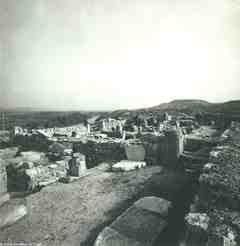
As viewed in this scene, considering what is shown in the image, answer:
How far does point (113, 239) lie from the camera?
3.67 m

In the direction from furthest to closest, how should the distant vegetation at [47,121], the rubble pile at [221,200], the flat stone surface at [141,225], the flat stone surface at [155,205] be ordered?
the distant vegetation at [47,121] → the flat stone surface at [155,205] → the flat stone surface at [141,225] → the rubble pile at [221,200]

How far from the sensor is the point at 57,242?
3.87 m

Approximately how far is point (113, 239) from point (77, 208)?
1.70m

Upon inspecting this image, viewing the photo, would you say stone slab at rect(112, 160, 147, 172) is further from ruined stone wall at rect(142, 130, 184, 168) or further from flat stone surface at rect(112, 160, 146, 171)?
ruined stone wall at rect(142, 130, 184, 168)

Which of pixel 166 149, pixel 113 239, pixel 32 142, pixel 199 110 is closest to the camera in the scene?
pixel 113 239

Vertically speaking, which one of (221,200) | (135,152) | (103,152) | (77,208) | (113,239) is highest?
(221,200)

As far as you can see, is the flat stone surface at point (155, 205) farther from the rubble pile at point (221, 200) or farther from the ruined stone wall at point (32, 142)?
the ruined stone wall at point (32, 142)

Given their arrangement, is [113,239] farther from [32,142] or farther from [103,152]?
[32,142]

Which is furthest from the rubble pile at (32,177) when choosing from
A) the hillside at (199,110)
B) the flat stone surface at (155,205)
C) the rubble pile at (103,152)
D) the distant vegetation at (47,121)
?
the hillside at (199,110)

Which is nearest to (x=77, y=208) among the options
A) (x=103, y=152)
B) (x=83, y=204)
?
(x=83, y=204)

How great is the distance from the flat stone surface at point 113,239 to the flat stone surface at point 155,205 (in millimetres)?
991

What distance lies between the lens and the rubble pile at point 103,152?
30.1 ft

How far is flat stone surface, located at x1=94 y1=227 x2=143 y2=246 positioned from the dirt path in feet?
0.94

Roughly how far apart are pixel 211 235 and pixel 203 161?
16.3ft
